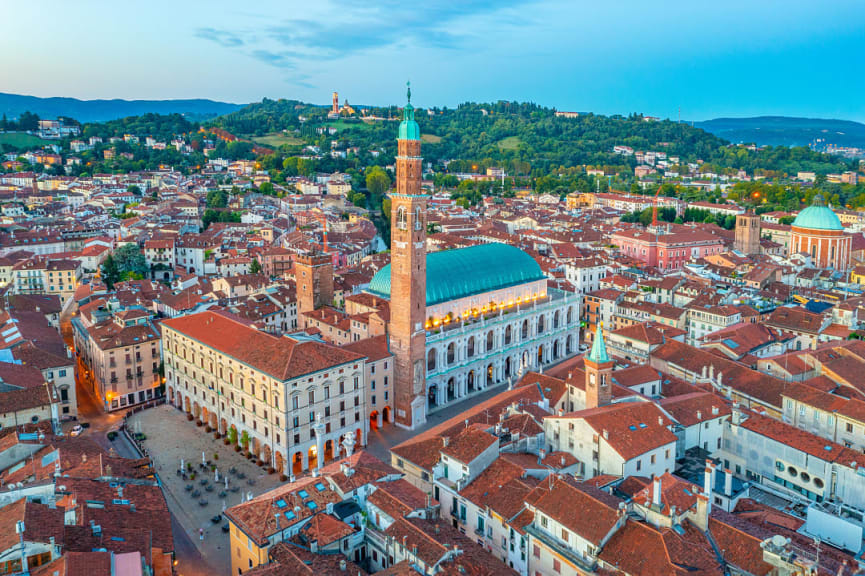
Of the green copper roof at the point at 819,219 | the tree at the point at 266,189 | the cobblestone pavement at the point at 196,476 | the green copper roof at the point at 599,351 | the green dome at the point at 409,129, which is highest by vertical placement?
the green dome at the point at 409,129

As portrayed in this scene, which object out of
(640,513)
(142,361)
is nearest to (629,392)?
(640,513)

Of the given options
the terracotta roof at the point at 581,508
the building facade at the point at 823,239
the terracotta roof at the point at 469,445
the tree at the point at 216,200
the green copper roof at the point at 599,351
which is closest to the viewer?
the terracotta roof at the point at 581,508

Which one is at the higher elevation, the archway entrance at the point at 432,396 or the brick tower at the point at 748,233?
the brick tower at the point at 748,233

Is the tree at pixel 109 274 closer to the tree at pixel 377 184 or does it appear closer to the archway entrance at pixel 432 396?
the archway entrance at pixel 432 396

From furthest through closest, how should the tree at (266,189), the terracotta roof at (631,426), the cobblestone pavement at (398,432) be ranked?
1. the tree at (266,189)
2. the cobblestone pavement at (398,432)
3. the terracotta roof at (631,426)

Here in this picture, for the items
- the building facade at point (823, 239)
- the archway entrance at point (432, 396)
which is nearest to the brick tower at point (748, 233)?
the building facade at point (823, 239)

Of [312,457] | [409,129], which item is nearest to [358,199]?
[409,129]

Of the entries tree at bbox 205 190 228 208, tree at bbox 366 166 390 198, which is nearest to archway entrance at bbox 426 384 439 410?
tree at bbox 205 190 228 208

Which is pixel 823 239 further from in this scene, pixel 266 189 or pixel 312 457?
pixel 266 189
